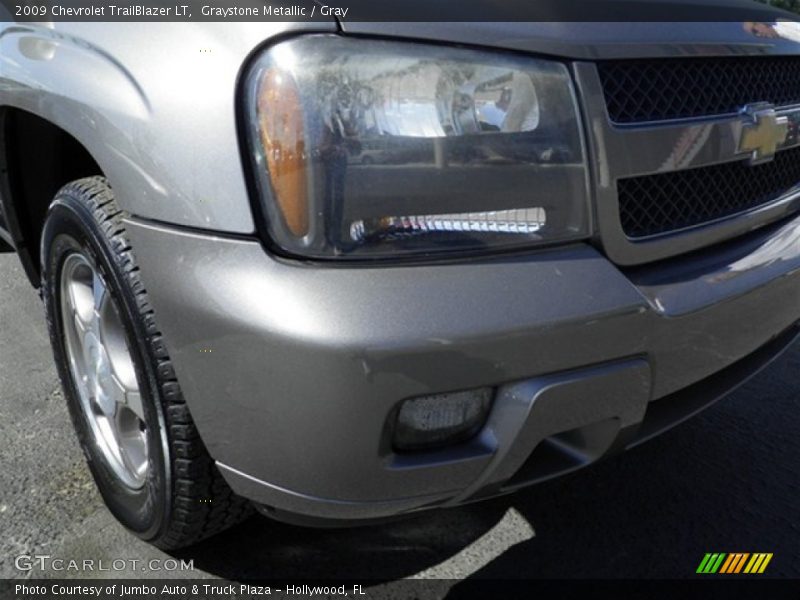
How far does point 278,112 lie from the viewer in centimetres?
123

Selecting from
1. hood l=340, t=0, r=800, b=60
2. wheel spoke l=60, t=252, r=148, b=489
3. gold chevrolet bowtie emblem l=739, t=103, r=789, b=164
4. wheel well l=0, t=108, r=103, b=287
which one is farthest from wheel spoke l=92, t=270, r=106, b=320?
gold chevrolet bowtie emblem l=739, t=103, r=789, b=164

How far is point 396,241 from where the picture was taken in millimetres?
1279

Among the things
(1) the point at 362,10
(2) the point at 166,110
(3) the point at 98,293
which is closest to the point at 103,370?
(3) the point at 98,293

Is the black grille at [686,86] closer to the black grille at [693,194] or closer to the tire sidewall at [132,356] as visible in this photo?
the black grille at [693,194]

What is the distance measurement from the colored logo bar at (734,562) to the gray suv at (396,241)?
560 millimetres

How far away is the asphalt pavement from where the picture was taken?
1921 mm

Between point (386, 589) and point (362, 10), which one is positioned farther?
point (386, 589)

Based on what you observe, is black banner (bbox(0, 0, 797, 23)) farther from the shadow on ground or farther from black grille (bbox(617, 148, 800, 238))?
the shadow on ground

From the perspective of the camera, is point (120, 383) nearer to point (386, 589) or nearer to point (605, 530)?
point (386, 589)

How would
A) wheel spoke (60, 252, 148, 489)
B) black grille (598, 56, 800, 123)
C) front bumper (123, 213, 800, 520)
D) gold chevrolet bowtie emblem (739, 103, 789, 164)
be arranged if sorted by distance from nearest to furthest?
front bumper (123, 213, 800, 520), black grille (598, 56, 800, 123), gold chevrolet bowtie emblem (739, 103, 789, 164), wheel spoke (60, 252, 148, 489)

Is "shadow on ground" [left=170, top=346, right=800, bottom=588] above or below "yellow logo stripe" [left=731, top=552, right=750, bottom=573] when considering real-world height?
below

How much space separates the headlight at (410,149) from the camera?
4.03 feet

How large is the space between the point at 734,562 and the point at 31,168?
7.13ft

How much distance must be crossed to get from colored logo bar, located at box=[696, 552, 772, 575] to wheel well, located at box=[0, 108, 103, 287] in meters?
1.83
